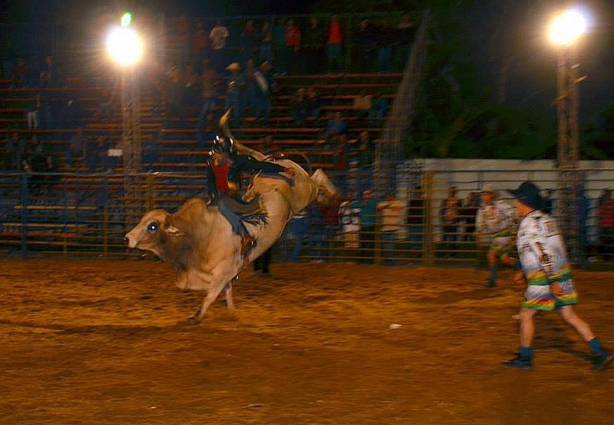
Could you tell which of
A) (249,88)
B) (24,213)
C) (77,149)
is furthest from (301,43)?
(24,213)

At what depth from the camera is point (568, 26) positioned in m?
15.1

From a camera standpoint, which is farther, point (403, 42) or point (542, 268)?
point (403, 42)

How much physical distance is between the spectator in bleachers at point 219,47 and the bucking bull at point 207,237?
13203 millimetres

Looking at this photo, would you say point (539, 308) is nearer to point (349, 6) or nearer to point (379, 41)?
point (379, 41)

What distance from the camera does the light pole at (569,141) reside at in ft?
51.1

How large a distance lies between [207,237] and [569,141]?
26.4 feet

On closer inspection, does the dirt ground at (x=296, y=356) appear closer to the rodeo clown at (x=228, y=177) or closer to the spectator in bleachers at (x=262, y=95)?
the rodeo clown at (x=228, y=177)

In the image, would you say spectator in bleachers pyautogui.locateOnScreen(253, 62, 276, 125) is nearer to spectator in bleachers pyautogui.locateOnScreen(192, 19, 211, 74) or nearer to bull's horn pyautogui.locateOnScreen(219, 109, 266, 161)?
spectator in bleachers pyautogui.locateOnScreen(192, 19, 211, 74)

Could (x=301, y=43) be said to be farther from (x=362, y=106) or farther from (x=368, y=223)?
(x=368, y=223)

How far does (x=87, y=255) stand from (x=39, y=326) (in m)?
7.70

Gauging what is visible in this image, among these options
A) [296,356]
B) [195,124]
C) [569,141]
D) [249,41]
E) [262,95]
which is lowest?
[296,356]

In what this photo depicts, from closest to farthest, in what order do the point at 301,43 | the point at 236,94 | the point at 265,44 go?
the point at 236,94 → the point at 265,44 → the point at 301,43

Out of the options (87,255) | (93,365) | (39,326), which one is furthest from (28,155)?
(93,365)

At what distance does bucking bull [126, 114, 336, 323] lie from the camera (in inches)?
410
